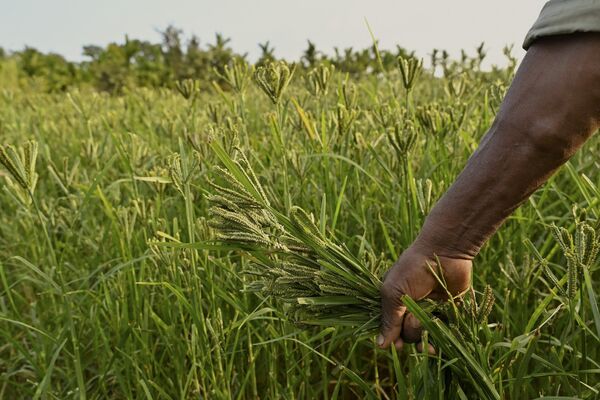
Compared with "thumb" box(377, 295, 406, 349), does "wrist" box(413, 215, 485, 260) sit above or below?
above

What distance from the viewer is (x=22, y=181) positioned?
1.18m

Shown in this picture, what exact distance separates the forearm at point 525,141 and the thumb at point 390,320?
0.11 m

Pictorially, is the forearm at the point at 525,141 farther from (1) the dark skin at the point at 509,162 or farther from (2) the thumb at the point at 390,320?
(2) the thumb at the point at 390,320

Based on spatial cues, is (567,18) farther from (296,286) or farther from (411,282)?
(296,286)

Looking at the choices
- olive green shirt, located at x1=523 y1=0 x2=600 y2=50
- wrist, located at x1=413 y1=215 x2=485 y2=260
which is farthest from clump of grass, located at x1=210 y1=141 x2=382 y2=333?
olive green shirt, located at x1=523 y1=0 x2=600 y2=50

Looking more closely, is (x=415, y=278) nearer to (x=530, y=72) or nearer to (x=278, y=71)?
(x=530, y=72)

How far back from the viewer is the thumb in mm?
988

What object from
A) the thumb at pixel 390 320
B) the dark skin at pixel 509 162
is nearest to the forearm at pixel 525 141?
the dark skin at pixel 509 162

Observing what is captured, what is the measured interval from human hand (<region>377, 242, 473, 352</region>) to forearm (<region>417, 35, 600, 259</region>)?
0.07 ft

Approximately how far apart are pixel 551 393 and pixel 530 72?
77cm

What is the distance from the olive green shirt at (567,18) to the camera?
80 centimetres

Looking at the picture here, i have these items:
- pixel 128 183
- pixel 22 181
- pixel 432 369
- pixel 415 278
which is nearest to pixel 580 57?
pixel 415 278

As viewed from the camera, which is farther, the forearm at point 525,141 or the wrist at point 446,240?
the wrist at point 446,240

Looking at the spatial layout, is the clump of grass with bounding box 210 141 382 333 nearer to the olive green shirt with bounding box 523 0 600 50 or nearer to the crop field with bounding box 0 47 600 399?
the crop field with bounding box 0 47 600 399
